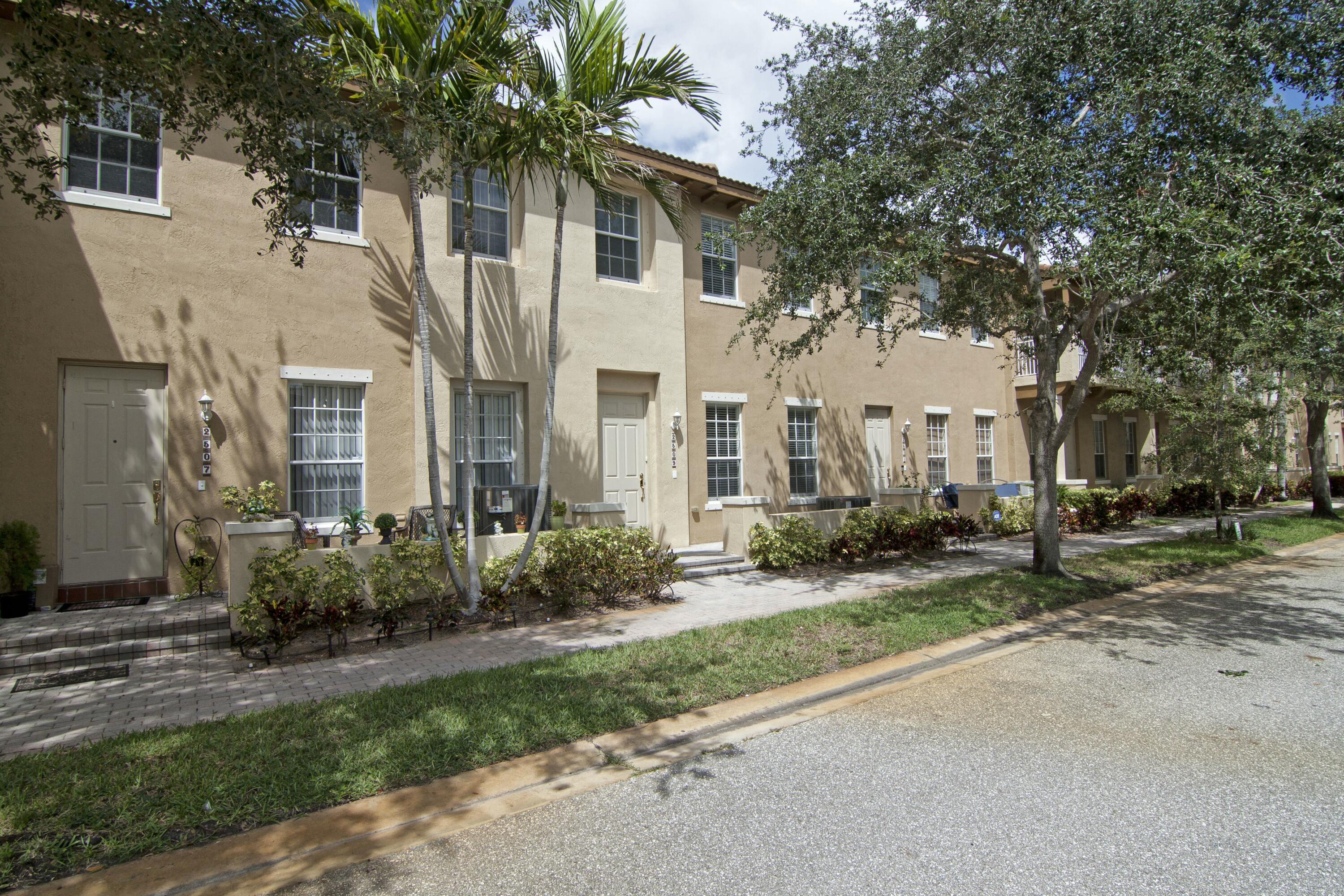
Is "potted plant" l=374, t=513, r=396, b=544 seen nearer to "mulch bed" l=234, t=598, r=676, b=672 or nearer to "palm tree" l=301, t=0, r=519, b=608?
"mulch bed" l=234, t=598, r=676, b=672

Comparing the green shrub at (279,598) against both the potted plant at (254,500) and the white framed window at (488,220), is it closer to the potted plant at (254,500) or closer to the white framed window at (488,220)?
the potted plant at (254,500)

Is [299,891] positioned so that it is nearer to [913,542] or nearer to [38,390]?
[38,390]

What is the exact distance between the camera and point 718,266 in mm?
13656

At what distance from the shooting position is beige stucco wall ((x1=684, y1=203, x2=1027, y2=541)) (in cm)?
1308

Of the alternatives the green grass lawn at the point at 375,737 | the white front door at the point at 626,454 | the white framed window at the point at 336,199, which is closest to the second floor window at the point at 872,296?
the white front door at the point at 626,454

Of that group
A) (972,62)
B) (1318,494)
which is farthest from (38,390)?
(1318,494)

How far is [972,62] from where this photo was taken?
9094 mm

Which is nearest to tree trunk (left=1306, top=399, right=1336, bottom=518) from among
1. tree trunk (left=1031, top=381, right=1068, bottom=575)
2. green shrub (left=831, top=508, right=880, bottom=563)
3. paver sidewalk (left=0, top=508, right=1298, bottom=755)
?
tree trunk (left=1031, top=381, right=1068, bottom=575)

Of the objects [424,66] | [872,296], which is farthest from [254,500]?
[872,296]

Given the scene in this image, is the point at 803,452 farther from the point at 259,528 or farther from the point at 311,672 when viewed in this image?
the point at 311,672

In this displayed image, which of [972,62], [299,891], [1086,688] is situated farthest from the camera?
[972,62]

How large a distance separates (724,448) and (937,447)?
6.66 meters

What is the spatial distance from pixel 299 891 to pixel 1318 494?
77.5ft

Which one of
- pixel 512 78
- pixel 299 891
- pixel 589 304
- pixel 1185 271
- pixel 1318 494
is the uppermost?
pixel 512 78
